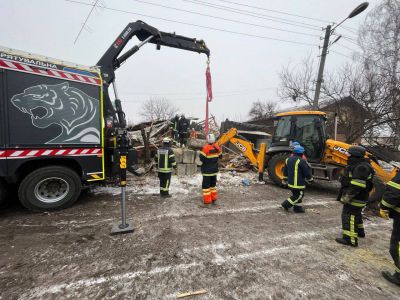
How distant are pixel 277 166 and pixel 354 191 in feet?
12.9

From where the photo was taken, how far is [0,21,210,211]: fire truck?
151 inches

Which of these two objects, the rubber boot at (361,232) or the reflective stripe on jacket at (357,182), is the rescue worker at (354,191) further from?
the rubber boot at (361,232)

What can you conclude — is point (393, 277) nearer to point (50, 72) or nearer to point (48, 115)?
point (48, 115)

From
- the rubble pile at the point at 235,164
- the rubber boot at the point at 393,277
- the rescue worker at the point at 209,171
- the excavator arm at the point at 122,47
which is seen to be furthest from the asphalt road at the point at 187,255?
the rubble pile at the point at 235,164

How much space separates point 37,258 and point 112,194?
9.45ft

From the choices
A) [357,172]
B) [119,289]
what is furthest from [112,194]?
[357,172]

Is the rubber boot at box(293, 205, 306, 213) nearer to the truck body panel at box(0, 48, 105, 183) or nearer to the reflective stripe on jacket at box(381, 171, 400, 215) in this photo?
the reflective stripe on jacket at box(381, 171, 400, 215)

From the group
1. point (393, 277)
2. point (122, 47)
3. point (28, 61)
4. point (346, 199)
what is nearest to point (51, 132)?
point (28, 61)

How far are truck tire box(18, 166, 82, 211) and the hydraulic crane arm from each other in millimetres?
2674

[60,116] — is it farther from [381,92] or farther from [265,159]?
[381,92]

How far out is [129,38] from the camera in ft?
19.1

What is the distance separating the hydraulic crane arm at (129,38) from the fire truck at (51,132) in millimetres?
992

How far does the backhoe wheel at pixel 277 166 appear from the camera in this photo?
7133 millimetres

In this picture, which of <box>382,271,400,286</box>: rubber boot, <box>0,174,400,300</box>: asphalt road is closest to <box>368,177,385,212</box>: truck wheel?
<box>0,174,400,300</box>: asphalt road
